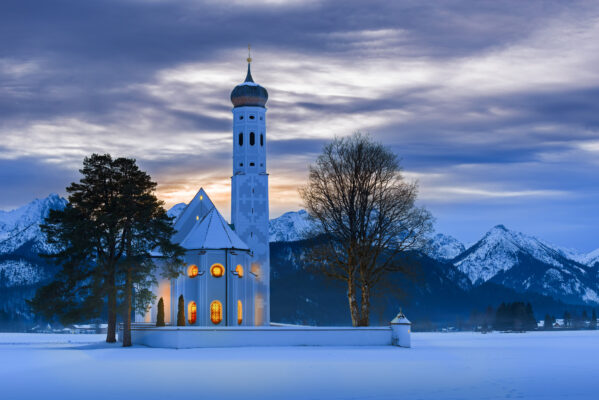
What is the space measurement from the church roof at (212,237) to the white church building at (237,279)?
18 millimetres

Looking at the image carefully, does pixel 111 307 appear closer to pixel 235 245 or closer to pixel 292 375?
pixel 235 245

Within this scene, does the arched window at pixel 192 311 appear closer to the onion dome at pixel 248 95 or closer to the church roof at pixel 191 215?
the church roof at pixel 191 215

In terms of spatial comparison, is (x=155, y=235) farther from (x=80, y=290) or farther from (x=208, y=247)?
(x=208, y=247)

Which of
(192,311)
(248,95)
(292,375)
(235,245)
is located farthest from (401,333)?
(248,95)

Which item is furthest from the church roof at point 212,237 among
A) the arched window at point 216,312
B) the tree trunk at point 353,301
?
the tree trunk at point 353,301

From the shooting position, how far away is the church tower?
84750mm

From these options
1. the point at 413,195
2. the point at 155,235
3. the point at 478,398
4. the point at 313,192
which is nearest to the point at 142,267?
the point at 155,235

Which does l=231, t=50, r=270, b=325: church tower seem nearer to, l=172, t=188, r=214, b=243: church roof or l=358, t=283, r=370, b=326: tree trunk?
l=172, t=188, r=214, b=243: church roof

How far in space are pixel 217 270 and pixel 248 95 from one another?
22.8 m

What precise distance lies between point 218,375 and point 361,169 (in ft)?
Result: 103

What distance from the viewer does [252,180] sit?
285 feet

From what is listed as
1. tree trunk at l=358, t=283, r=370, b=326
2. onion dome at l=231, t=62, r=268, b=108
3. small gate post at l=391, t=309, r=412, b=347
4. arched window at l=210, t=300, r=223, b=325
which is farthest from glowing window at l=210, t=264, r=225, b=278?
onion dome at l=231, t=62, r=268, b=108

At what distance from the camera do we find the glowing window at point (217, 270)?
242 feet

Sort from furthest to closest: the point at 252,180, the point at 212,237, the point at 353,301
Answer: the point at 252,180
the point at 212,237
the point at 353,301
